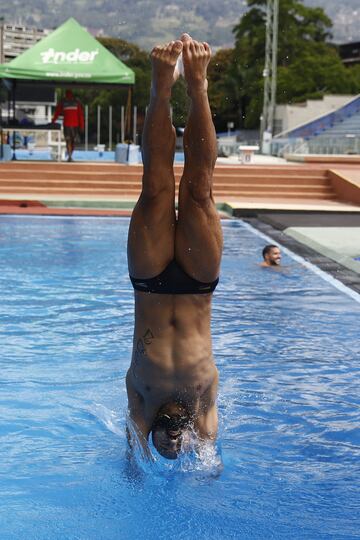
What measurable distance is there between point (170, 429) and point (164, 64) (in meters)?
1.52

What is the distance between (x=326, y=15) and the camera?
6450cm

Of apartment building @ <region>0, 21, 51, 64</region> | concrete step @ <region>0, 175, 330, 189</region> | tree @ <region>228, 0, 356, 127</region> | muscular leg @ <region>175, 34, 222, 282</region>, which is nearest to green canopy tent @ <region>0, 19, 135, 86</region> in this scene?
concrete step @ <region>0, 175, 330, 189</region>

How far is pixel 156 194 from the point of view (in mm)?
3596

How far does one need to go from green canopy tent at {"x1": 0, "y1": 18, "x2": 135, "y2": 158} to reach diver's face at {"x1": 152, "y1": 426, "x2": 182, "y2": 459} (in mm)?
17116

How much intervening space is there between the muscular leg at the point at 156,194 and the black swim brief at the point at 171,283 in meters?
0.03

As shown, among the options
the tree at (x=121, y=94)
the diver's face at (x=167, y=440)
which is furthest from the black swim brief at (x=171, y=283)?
the tree at (x=121, y=94)

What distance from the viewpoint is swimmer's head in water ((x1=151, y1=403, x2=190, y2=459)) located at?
3631 millimetres

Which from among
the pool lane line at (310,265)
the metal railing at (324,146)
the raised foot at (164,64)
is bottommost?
the pool lane line at (310,265)

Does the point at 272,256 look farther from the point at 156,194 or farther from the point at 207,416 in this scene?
the point at 156,194

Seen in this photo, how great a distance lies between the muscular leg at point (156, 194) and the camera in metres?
3.52

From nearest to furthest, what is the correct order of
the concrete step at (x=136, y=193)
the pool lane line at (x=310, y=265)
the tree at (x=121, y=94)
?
the pool lane line at (x=310, y=265) → the concrete step at (x=136, y=193) → the tree at (x=121, y=94)

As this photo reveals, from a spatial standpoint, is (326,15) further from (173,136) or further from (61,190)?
(173,136)

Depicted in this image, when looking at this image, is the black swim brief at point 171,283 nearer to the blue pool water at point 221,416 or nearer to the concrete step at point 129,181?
the blue pool water at point 221,416

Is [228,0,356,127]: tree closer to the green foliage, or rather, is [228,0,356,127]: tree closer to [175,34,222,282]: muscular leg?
the green foliage
